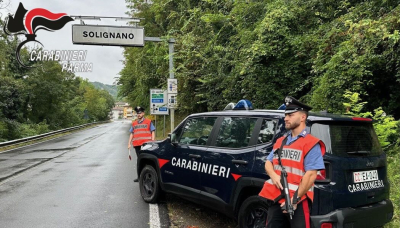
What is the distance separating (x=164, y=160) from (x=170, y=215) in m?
0.91

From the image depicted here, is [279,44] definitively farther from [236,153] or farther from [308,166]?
[308,166]

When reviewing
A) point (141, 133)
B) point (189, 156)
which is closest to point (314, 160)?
point (189, 156)

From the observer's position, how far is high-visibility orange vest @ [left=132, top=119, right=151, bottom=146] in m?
7.41

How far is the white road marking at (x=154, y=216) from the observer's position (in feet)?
15.2

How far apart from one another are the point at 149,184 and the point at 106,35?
29.9 feet

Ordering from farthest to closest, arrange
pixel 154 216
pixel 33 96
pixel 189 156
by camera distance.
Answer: pixel 33 96, pixel 154 216, pixel 189 156

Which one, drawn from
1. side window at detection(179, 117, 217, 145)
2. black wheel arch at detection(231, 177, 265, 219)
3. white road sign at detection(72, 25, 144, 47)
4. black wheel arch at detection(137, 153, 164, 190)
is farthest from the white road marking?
white road sign at detection(72, 25, 144, 47)

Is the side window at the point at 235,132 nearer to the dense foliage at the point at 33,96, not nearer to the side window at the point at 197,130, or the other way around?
the side window at the point at 197,130

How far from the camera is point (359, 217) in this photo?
3002 millimetres

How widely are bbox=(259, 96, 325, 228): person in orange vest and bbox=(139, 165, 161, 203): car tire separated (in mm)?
3243

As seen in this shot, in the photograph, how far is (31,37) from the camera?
18922mm

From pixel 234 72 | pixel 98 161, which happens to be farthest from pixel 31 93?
pixel 234 72

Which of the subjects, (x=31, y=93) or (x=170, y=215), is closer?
(x=170, y=215)

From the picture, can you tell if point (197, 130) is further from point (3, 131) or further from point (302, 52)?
point (3, 131)
